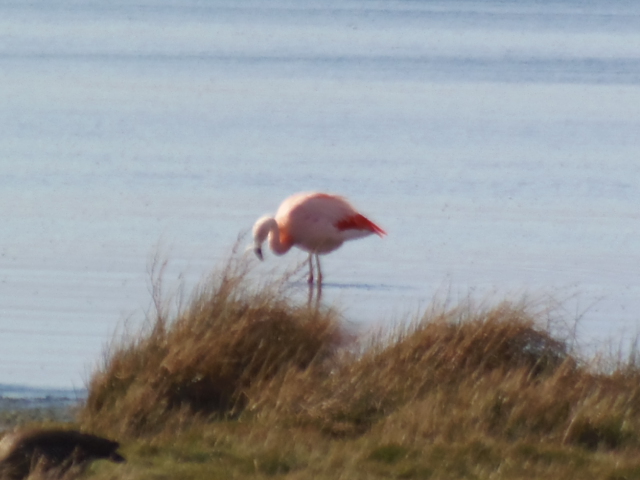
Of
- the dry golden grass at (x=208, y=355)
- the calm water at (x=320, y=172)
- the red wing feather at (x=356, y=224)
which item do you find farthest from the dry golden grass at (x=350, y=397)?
the red wing feather at (x=356, y=224)

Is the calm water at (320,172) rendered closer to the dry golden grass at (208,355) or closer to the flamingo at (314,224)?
the flamingo at (314,224)

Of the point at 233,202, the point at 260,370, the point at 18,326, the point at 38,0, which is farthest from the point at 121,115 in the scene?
the point at 38,0

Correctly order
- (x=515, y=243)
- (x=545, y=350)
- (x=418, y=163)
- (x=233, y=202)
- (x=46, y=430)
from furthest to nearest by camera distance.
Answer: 1. (x=418, y=163)
2. (x=233, y=202)
3. (x=515, y=243)
4. (x=545, y=350)
5. (x=46, y=430)

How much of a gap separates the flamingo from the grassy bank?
3755 millimetres

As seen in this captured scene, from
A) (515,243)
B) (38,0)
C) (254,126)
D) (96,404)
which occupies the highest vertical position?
(38,0)

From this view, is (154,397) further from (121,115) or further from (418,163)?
(121,115)

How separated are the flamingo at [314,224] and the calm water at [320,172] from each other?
204 millimetres

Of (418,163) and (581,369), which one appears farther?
(418,163)

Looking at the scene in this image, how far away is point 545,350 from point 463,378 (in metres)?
0.65

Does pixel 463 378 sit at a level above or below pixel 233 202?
below

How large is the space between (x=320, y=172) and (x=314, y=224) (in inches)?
304

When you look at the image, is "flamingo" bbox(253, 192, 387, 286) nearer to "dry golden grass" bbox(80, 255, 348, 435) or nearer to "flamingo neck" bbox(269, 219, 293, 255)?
"flamingo neck" bbox(269, 219, 293, 255)

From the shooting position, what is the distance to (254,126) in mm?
27094

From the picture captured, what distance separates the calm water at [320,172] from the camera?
12.1 m
